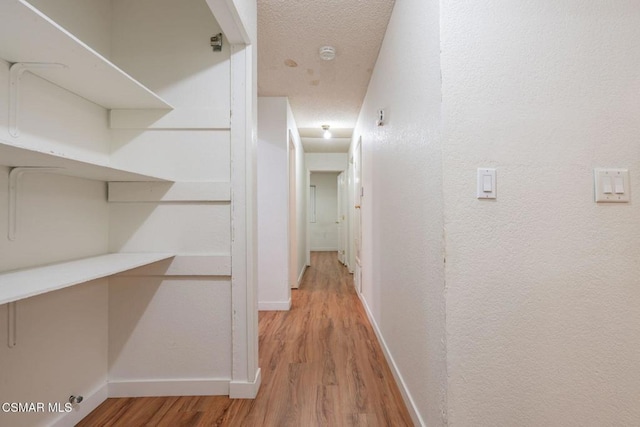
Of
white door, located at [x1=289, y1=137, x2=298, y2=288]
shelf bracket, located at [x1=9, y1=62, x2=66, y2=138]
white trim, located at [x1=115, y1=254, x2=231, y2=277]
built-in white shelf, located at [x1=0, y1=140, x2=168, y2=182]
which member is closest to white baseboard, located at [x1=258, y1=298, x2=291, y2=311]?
white door, located at [x1=289, y1=137, x2=298, y2=288]

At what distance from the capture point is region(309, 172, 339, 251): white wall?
8.52m

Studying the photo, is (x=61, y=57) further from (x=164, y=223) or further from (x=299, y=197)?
(x=299, y=197)

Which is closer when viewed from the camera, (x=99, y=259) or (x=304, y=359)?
(x=99, y=259)

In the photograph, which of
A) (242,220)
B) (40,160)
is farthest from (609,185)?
(40,160)

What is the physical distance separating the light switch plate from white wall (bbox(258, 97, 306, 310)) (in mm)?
2496

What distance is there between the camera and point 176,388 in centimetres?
159

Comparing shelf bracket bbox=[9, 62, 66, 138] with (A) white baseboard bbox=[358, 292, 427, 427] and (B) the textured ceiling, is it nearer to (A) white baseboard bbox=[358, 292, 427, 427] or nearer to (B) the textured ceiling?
(B) the textured ceiling

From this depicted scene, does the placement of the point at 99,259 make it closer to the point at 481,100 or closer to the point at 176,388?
the point at 176,388

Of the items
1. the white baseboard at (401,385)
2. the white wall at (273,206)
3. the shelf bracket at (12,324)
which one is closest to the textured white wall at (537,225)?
the white baseboard at (401,385)

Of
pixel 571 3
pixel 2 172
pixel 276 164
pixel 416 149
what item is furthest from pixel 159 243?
pixel 571 3

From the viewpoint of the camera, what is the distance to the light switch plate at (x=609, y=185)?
1.07m

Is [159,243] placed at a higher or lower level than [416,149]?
lower

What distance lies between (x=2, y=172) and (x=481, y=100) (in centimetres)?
186

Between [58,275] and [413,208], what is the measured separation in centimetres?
150
